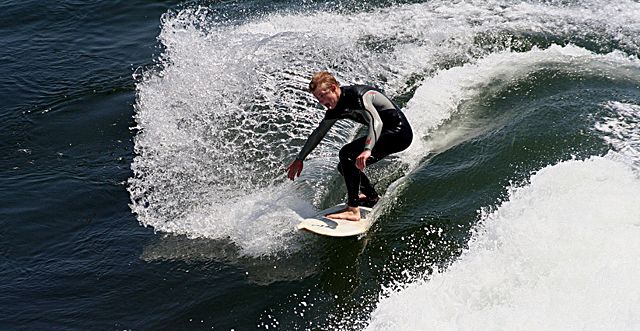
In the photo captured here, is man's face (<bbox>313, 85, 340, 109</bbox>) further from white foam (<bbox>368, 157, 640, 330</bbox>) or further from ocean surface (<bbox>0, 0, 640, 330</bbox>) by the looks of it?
white foam (<bbox>368, 157, 640, 330</bbox>)

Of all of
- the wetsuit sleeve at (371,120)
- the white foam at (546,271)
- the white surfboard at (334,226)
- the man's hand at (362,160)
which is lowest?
the white surfboard at (334,226)

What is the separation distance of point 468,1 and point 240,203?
770 cm

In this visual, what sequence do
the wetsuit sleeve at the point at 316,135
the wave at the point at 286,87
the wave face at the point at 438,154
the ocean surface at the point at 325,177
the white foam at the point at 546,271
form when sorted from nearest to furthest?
the white foam at the point at 546,271
the wave face at the point at 438,154
the ocean surface at the point at 325,177
the wetsuit sleeve at the point at 316,135
the wave at the point at 286,87

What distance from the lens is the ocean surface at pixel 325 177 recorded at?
6.52 m

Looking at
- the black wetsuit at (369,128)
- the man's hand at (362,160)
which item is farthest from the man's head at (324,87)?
the man's hand at (362,160)

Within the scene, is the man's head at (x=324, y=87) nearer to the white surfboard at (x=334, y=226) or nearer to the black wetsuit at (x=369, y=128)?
the black wetsuit at (x=369, y=128)

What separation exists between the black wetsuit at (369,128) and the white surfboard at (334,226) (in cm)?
22

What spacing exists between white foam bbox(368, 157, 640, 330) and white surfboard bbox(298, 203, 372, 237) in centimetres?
117

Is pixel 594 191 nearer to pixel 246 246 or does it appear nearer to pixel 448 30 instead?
pixel 246 246

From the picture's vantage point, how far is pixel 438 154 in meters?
8.94

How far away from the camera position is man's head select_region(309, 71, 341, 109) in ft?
23.4

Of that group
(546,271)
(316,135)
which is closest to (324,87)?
(316,135)

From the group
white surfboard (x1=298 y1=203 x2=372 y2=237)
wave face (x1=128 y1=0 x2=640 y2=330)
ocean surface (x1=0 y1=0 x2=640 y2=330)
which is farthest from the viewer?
white surfboard (x1=298 y1=203 x2=372 y2=237)

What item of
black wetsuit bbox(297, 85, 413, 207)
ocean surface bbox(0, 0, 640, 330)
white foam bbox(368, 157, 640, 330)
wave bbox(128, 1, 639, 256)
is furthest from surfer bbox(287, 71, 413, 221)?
white foam bbox(368, 157, 640, 330)
